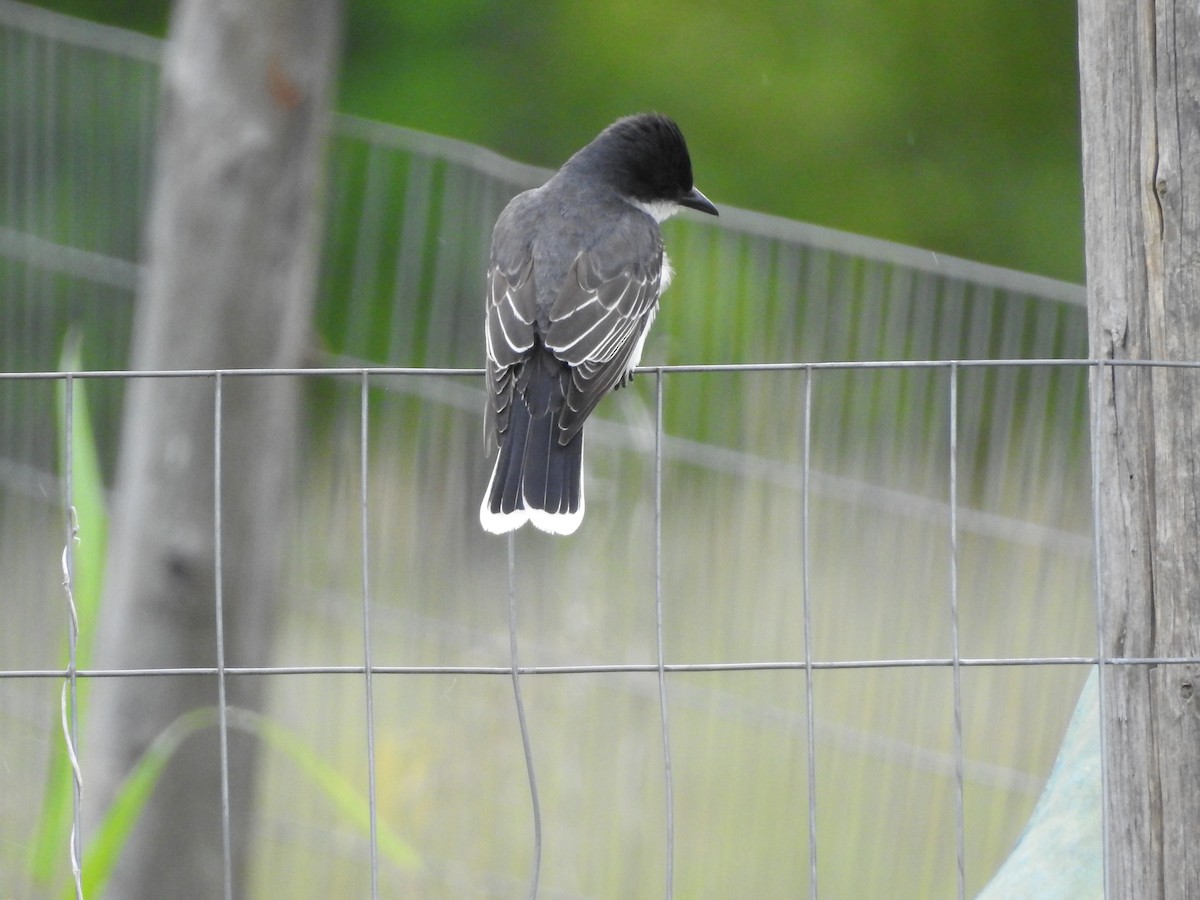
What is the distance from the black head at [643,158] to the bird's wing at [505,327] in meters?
0.61

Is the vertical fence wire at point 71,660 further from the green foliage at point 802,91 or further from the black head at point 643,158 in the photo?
the green foliage at point 802,91

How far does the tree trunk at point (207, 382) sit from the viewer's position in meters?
3.73

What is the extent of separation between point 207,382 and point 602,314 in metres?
0.95

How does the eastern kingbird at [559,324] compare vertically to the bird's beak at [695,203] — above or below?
below

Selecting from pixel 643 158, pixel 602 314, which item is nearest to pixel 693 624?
pixel 643 158

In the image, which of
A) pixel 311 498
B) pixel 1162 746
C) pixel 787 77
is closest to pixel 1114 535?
pixel 1162 746

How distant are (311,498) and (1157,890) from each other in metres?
3.89

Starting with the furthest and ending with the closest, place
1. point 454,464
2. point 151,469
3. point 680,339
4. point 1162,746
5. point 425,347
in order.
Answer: point 680,339, point 425,347, point 454,464, point 151,469, point 1162,746

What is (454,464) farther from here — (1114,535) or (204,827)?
(1114,535)

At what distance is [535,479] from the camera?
3.09 meters

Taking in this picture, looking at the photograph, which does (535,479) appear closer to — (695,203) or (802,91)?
(695,203)

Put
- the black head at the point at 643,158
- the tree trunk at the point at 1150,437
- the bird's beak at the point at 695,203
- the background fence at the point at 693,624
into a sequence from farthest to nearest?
the background fence at the point at 693,624, the bird's beak at the point at 695,203, the black head at the point at 643,158, the tree trunk at the point at 1150,437

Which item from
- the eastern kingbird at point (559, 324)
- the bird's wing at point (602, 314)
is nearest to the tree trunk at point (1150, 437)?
the eastern kingbird at point (559, 324)

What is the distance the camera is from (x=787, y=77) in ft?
31.7
